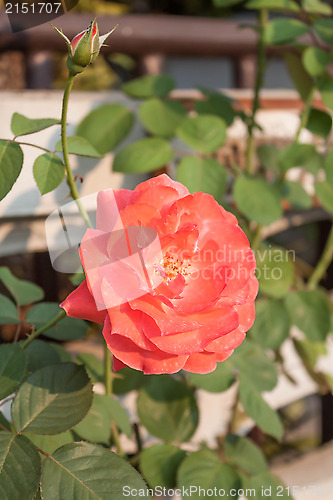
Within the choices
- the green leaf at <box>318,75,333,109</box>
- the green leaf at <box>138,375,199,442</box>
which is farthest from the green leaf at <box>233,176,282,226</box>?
the green leaf at <box>138,375,199,442</box>

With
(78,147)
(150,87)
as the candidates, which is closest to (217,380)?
(78,147)

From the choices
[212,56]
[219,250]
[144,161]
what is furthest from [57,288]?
[219,250]

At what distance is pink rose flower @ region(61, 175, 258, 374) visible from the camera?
33 centimetres

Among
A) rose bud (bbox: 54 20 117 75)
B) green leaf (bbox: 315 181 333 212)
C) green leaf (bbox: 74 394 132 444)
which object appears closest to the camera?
rose bud (bbox: 54 20 117 75)

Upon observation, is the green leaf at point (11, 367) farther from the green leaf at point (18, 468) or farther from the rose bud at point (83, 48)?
the rose bud at point (83, 48)

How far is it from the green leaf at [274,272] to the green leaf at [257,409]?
7.4 inches

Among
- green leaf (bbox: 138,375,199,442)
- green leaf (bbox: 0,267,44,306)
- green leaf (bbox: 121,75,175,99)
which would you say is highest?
green leaf (bbox: 121,75,175,99)

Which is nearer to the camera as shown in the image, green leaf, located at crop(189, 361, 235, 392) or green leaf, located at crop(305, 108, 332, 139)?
green leaf, located at crop(189, 361, 235, 392)

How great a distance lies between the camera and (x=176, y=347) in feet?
1.08

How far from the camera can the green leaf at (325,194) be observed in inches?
33.8

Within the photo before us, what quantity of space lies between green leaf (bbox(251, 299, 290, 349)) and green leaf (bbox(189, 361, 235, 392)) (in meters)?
0.15

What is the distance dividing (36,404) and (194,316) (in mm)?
180

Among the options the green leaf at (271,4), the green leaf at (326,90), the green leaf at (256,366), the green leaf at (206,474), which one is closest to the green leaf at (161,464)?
the green leaf at (206,474)

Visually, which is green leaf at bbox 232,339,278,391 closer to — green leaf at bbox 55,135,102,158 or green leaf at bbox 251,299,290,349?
green leaf at bbox 251,299,290,349
